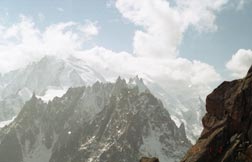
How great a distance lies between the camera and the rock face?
5147 centimetres

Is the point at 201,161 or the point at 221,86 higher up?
the point at 221,86

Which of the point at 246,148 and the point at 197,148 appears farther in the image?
the point at 197,148

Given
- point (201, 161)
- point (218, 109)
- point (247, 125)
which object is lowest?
point (201, 161)

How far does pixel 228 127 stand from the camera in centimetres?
5428

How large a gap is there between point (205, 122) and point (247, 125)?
7437 millimetres

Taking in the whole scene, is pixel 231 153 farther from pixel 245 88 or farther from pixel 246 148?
pixel 245 88

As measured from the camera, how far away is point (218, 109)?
192ft

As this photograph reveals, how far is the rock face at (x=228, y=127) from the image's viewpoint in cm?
5147

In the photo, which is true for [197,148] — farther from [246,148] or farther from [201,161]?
[246,148]

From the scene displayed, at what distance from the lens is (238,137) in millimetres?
52406

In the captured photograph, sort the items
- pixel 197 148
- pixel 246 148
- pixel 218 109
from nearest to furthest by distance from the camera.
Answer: pixel 246 148, pixel 197 148, pixel 218 109

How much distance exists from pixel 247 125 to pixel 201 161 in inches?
277

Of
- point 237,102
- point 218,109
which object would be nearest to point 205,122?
point 218,109

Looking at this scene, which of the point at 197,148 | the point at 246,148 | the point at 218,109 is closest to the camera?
the point at 246,148
